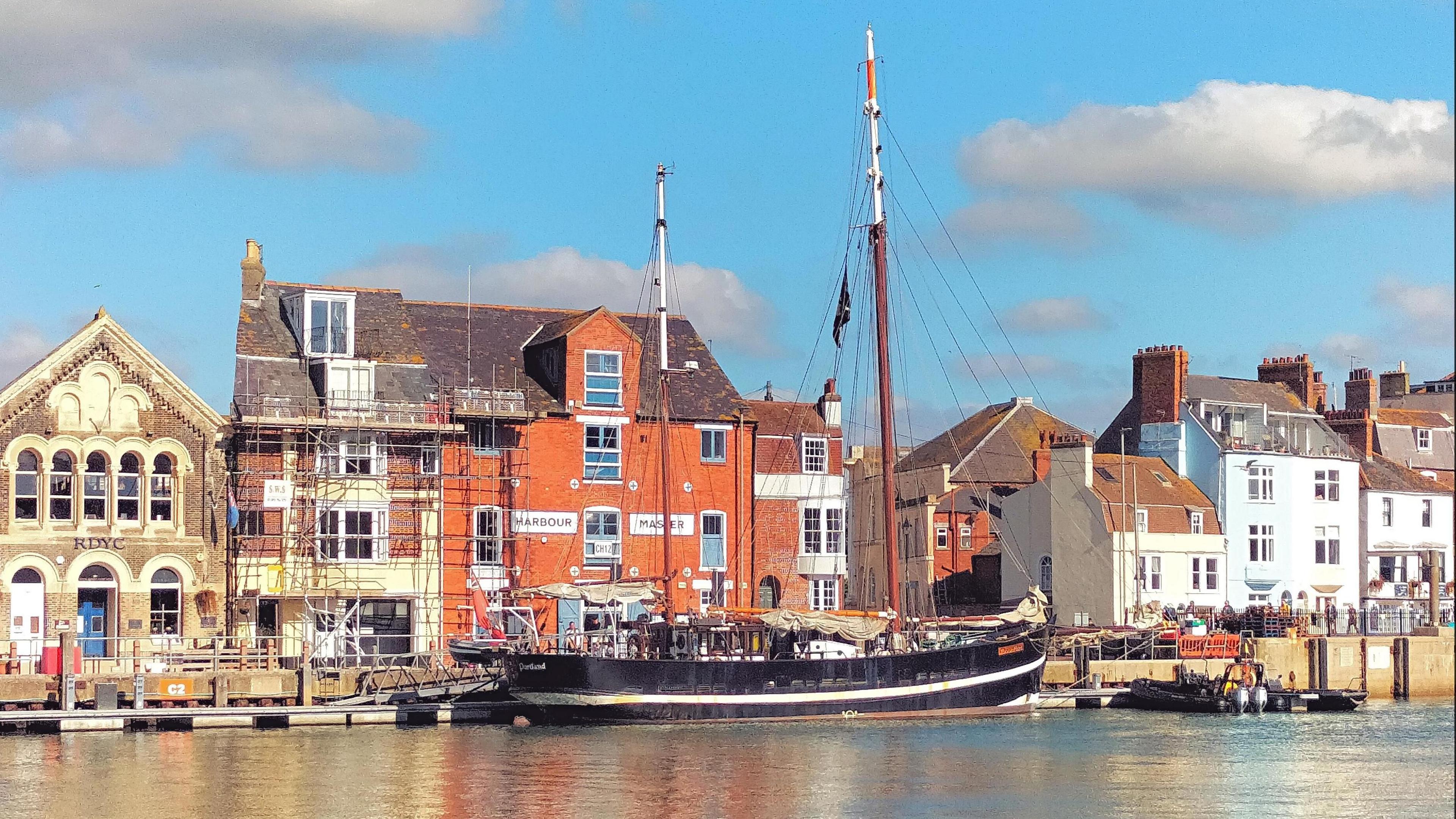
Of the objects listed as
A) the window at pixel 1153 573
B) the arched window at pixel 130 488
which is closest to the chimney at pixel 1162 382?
the window at pixel 1153 573

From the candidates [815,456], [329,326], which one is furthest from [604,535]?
[329,326]

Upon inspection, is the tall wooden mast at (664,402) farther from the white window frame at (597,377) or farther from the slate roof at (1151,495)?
the slate roof at (1151,495)

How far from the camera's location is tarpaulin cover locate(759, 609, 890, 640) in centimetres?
5266

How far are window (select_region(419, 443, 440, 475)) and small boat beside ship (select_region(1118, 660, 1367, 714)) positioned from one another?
2335 cm

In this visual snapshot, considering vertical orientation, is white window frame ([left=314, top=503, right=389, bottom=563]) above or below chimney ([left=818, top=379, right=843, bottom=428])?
below

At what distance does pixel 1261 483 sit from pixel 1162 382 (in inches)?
227

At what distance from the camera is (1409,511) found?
260ft

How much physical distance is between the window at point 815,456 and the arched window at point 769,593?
13.7 ft

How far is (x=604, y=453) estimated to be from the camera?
2458 inches

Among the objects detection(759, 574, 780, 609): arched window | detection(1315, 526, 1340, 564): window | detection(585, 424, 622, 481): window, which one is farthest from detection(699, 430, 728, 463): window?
detection(1315, 526, 1340, 564): window

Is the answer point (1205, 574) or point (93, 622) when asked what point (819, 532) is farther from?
point (93, 622)

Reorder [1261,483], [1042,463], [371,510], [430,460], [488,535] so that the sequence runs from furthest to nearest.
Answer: [1261,483], [1042,463], [488,535], [430,460], [371,510]

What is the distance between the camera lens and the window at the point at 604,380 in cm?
6247

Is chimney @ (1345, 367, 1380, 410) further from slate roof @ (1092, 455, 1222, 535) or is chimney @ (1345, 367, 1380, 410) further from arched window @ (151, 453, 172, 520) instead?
arched window @ (151, 453, 172, 520)
